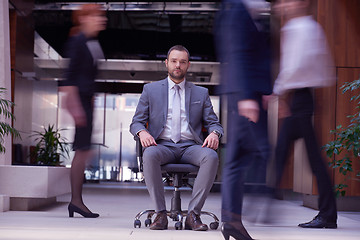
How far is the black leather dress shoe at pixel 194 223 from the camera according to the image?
3.02 meters

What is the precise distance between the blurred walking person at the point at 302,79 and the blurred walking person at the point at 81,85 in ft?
4.28

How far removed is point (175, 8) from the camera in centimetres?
946

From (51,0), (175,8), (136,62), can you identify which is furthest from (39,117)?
(136,62)

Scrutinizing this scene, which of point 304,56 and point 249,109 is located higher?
point 304,56

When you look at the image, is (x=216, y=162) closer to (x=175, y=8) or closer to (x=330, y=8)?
(x=330, y=8)

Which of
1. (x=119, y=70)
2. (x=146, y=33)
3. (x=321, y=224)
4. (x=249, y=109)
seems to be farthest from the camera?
(x=119, y=70)

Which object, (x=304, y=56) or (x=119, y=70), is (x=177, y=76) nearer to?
(x=304, y=56)

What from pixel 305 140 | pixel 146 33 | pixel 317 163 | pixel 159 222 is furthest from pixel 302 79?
pixel 146 33

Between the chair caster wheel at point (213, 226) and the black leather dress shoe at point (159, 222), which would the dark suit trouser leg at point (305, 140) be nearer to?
the chair caster wheel at point (213, 226)

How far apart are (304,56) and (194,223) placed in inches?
45.2

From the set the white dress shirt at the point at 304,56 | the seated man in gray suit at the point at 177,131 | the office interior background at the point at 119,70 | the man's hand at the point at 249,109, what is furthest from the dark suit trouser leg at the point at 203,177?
the man's hand at the point at 249,109

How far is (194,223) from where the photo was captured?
9.98 feet

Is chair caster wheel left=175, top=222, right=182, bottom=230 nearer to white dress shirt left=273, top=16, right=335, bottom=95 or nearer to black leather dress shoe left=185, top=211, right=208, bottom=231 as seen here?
black leather dress shoe left=185, top=211, right=208, bottom=231

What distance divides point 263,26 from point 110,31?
29.6 ft
